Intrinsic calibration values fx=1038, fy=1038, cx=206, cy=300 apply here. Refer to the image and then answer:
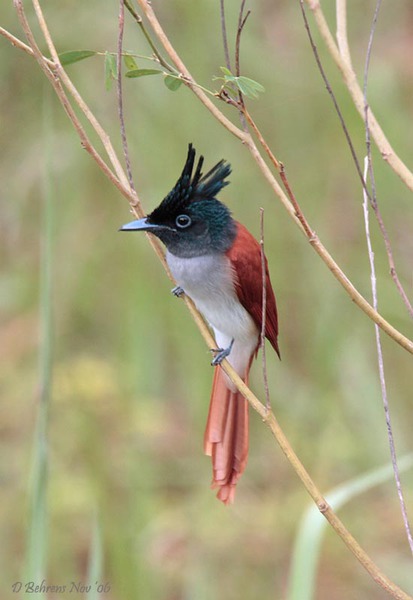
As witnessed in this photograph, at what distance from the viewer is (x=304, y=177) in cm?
406

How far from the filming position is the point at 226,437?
2322 millimetres

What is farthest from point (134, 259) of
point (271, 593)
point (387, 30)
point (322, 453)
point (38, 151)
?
point (387, 30)

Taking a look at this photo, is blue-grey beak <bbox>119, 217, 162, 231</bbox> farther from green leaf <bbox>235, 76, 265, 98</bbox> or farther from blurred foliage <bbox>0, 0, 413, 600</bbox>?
blurred foliage <bbox>0, 0, 413, 600</bbox>

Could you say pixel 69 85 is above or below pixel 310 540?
above

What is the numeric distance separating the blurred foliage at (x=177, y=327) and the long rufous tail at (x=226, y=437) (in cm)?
80

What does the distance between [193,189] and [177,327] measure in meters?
1.40

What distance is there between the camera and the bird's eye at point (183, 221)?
248 cm

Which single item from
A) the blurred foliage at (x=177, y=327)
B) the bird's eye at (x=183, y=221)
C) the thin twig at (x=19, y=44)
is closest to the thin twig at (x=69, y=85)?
the thin twig at (x=19, y=44)

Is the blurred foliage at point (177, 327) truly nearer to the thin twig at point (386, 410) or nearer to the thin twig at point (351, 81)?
→ the thin twig at point (386, 410)

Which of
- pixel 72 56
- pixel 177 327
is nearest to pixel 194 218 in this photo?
pixel 72 56

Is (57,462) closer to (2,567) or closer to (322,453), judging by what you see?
(2,567)

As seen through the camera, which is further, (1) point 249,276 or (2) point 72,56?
(1) point 249,276

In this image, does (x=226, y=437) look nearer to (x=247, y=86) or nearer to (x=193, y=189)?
(x=193, y=189)

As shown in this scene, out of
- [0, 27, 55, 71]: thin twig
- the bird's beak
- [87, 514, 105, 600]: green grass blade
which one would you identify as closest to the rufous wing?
the bird's beak
